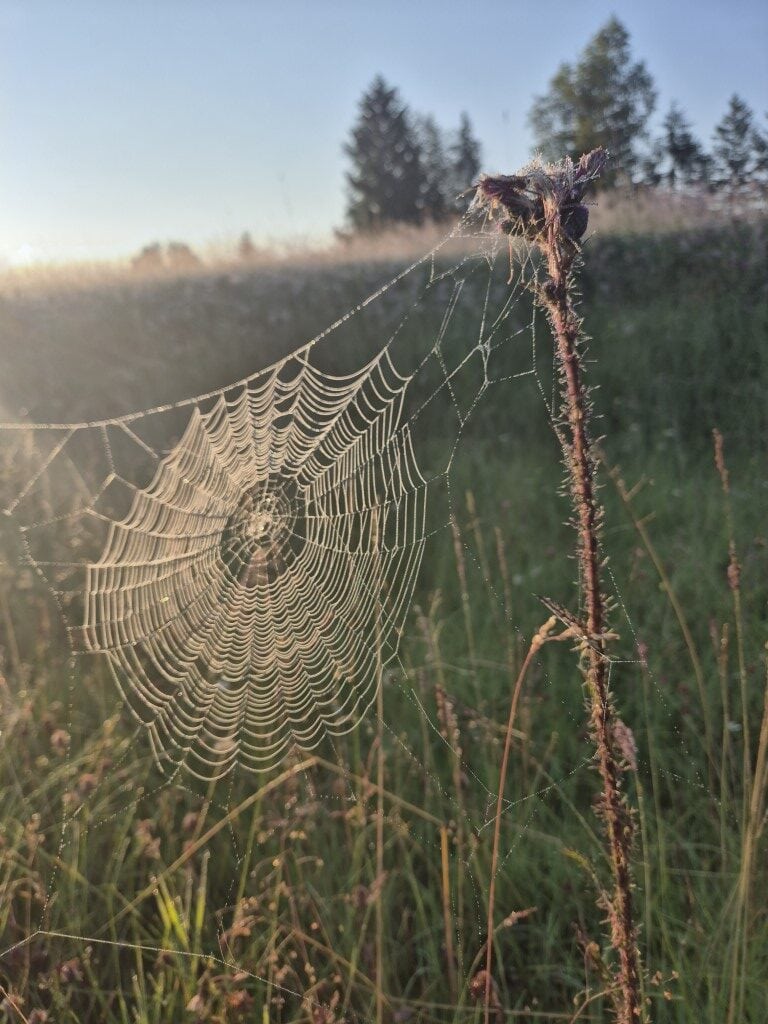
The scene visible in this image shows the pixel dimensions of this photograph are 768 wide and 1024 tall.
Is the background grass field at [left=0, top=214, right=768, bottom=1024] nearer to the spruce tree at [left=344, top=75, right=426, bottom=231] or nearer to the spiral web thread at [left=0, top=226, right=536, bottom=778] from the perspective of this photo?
the spiral web thread at [left=0, top=226, right=536, bottom=778]

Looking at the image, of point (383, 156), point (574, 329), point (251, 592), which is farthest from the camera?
point (383, 156)

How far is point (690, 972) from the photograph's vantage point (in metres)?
1.77

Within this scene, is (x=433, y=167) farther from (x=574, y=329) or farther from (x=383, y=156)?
(x=574, y=329)

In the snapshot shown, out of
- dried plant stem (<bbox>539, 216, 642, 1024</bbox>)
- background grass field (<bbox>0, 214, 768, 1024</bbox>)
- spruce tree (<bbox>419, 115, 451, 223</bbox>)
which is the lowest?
background grass field (<bbox>0, 214, 768, 1024</bbox>)

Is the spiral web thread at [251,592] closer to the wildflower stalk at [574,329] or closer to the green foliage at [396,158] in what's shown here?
the wildflower stalk at [574,329]

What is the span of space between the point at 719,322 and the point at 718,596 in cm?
339

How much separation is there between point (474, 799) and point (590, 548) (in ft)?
6.17

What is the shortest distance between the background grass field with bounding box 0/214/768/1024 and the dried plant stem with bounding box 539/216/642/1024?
0.09m

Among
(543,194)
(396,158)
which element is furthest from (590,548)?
(396,158)

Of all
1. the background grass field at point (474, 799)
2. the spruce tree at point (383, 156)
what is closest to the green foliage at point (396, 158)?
the spruce tree at point (383, 156)

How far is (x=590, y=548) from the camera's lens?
80 cm

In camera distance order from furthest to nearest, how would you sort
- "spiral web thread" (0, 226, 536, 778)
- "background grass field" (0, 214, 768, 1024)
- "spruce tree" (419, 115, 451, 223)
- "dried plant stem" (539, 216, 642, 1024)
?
1. "spruce tree" (419, 115, 451, 223)
2. "spiral web thread" (0, 226, 536, 778)
3. "background grass field" (0, 214, 768, 1024)
4. "dried plant stem" (539, 216, 642, 1024)

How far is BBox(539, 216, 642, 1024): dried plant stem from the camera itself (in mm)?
779

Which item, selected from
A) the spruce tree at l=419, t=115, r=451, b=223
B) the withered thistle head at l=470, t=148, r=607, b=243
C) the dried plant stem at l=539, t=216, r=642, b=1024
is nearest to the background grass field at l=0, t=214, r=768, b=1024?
the dried plant stem at l=539, t=216, r=642, b=1024
